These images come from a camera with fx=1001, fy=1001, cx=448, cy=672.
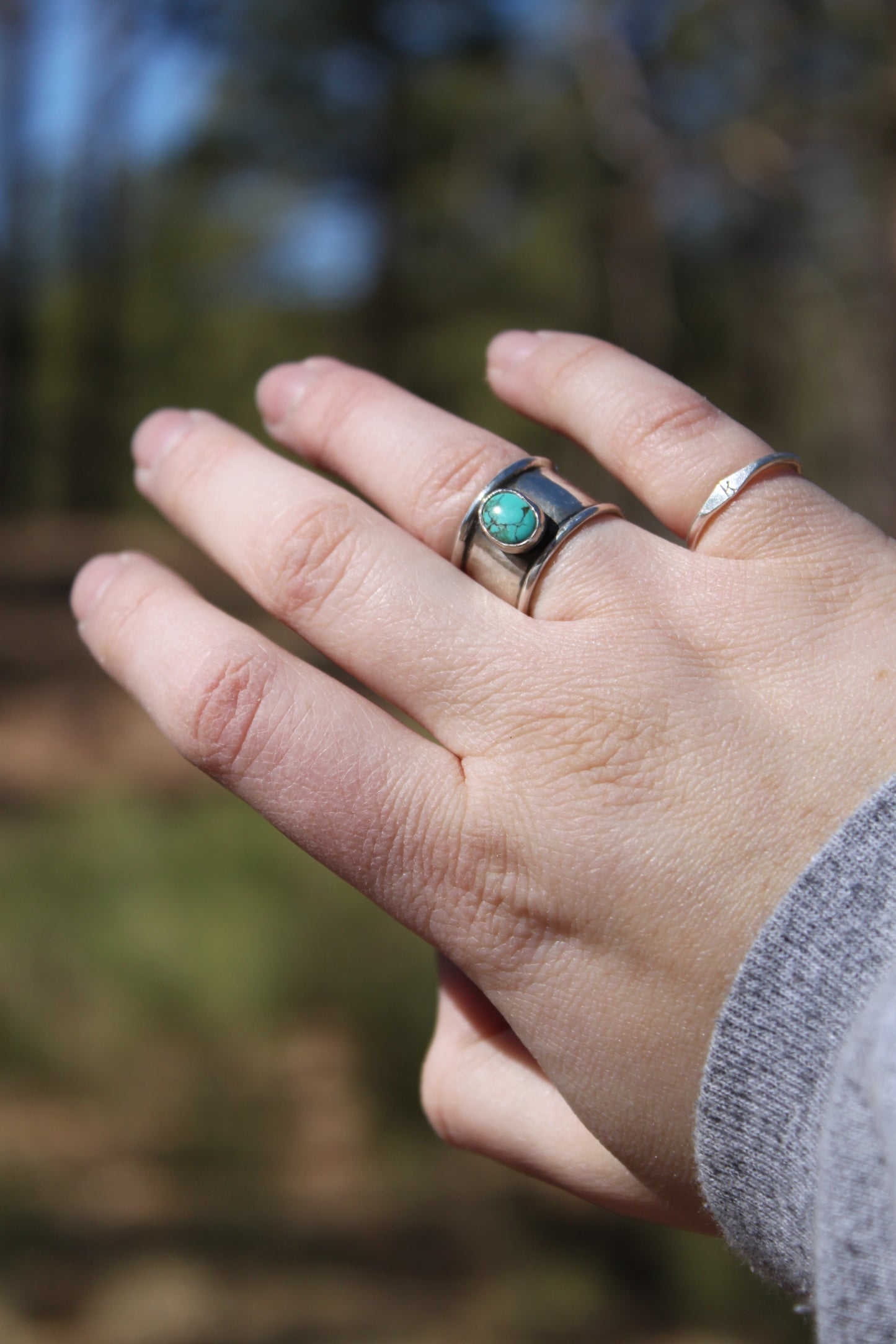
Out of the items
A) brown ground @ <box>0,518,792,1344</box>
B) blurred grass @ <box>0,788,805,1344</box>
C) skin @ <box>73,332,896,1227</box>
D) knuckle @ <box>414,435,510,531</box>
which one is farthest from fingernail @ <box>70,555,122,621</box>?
brown ground @ <box>0,518,792,1344</box>

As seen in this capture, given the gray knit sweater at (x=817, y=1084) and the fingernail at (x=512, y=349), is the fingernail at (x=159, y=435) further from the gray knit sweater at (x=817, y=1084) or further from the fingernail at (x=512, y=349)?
the gray knit sweater at (x=817, y=1084)

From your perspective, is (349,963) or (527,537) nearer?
(527,537)

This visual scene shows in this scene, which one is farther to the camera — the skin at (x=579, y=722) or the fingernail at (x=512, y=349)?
the fingernail at (x=512, y=349)

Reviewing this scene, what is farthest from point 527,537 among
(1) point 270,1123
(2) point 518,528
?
(1) point 270,1123

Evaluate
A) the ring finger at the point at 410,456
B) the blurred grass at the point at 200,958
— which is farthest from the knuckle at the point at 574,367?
the blurred grass at the point at 200,958

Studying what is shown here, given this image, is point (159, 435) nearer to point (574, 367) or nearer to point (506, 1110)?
point (574, 367)

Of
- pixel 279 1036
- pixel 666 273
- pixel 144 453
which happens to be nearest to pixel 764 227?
pixel 666 273
